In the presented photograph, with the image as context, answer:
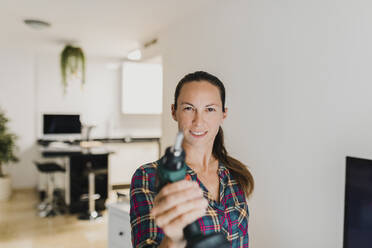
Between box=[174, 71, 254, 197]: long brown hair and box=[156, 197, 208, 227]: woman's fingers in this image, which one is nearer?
box=[156, 197, 208, 227]: woman's fingers

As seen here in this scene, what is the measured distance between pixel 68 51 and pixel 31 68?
1.35 m

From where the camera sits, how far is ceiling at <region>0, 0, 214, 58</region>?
9.48 ft

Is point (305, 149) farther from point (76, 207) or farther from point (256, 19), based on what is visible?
point (76, 207)

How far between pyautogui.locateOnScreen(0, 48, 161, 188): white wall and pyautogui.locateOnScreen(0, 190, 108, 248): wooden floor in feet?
3.82

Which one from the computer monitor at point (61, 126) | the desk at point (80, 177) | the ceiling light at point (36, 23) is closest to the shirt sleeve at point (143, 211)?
the ceiling light at point (36, 23)

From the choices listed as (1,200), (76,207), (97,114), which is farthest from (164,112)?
(1,200)

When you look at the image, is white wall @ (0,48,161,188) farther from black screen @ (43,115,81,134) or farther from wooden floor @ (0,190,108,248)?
wooden floor @ (0,190,108,248)

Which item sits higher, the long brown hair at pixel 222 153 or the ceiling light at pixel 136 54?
the ceiling light at pixel 136 54

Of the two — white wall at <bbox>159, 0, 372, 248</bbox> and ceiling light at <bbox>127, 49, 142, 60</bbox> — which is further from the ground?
ceiling light at <bbox>127, 49, 142, 60</bbox>

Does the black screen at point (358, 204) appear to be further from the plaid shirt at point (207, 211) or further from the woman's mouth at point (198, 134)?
the woman's mouth at point (198, 134)

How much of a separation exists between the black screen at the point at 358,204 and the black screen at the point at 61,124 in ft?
16.1

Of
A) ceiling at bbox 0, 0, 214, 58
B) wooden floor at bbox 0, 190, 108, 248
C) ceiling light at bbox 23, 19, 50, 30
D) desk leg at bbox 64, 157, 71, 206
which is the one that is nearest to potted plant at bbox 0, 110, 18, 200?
wooden floor at bbox 0, 190, 108, 248

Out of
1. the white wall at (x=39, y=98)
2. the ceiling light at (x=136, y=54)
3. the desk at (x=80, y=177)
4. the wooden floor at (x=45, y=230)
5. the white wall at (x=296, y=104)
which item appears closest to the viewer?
the white wall at (x=296, y=104)

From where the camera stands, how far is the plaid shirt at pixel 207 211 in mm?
860
